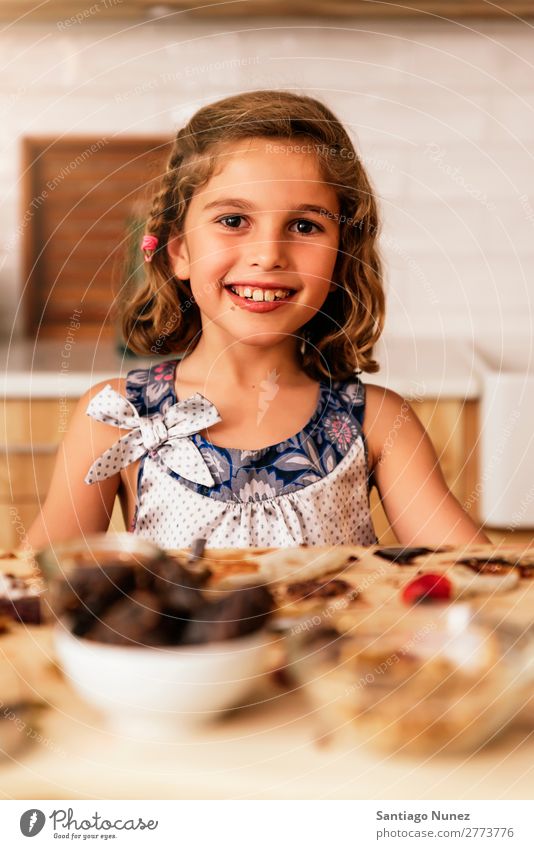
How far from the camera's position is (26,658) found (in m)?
0.34

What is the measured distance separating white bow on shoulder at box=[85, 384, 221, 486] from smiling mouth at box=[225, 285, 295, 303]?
0.24 ft

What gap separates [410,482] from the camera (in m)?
Result: 0.62

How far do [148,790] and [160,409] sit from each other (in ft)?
1.18

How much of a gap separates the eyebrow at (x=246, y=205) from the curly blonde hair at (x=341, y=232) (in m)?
0.02

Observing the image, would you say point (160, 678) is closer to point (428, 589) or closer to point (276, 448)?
point (428, 589)

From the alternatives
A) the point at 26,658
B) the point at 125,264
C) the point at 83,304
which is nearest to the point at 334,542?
the point at 26,658

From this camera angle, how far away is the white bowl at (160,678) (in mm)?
283

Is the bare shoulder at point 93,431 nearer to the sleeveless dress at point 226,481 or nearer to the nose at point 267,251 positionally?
the sleeveless dress at point 226,481

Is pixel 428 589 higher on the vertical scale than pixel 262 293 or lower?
lower

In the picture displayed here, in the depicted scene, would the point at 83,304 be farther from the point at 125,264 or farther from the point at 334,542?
the point at 334,542

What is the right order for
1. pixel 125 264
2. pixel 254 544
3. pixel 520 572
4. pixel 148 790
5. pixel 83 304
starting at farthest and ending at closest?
pixel 83 304 → pixel 125 264 → pixel 254 544 → pixel 520 572 → pixel 148 790

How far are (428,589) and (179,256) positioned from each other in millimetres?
316

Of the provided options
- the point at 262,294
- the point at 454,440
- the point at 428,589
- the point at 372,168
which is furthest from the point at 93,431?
the point at 372,168

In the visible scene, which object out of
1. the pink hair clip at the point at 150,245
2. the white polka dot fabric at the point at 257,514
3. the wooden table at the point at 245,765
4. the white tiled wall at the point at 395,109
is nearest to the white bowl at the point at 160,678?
the wooden table at the point at 245,765
